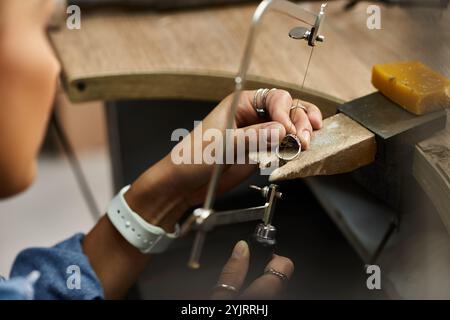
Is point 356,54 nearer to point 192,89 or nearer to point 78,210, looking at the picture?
point 192,89

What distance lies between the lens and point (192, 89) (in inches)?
34.7

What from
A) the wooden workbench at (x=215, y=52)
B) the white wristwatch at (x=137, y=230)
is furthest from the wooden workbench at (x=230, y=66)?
the white wristwatch at (x=137, y=230)

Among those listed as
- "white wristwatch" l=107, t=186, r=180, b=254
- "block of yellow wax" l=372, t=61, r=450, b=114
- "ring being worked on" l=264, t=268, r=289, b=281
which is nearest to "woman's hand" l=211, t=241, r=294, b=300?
"ring being worked on" l=264, t=268, r=289, b=281

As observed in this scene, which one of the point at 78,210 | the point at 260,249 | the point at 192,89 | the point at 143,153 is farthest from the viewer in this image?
the point at 78,210

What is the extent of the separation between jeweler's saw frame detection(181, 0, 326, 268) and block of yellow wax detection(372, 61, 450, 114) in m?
0.09

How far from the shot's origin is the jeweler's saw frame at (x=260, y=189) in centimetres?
51

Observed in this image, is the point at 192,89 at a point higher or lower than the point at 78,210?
higher

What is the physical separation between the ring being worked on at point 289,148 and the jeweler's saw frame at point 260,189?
0.10 ft

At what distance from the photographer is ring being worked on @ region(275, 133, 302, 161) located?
1.88 feet

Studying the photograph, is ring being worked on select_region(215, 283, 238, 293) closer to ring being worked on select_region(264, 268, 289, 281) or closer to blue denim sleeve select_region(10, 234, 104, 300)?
ring being worked on select_region(264, 268, 289, 281)

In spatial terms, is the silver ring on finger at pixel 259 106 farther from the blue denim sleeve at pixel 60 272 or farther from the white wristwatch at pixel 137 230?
the blue denim sleeve at pixel 60 272

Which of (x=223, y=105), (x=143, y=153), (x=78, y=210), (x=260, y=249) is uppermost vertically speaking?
(x=223, y=105)

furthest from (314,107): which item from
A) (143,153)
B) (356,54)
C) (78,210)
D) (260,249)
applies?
(78,210)

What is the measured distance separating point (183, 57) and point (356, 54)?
0.26m
